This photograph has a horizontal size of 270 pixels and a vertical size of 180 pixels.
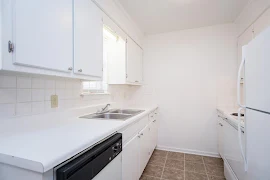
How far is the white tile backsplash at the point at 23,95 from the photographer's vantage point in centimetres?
107

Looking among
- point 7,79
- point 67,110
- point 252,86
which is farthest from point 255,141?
point 7,79

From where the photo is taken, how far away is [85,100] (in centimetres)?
176

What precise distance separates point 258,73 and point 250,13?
158 centimetres

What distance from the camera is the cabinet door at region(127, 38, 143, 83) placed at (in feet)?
7.74

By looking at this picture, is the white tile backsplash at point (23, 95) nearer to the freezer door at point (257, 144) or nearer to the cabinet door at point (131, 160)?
the cabinet door at point (131, 160)

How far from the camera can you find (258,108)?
92 centimetres

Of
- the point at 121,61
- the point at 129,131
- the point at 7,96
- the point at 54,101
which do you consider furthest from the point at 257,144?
the point at 121,61

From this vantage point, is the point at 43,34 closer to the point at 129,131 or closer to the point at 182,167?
the point at 129,131

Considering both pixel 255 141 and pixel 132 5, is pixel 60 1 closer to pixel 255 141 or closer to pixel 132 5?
pixel 132 5

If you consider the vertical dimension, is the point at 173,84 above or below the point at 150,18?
below

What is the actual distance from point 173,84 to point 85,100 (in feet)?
5.99

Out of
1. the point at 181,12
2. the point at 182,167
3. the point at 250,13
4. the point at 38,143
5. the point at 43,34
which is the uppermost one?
the point at 181,12

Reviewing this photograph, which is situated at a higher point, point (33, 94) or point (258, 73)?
point (258, 73)

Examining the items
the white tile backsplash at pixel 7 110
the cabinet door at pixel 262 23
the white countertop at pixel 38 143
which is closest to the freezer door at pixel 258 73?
the cabinet door at pixel 262 23
